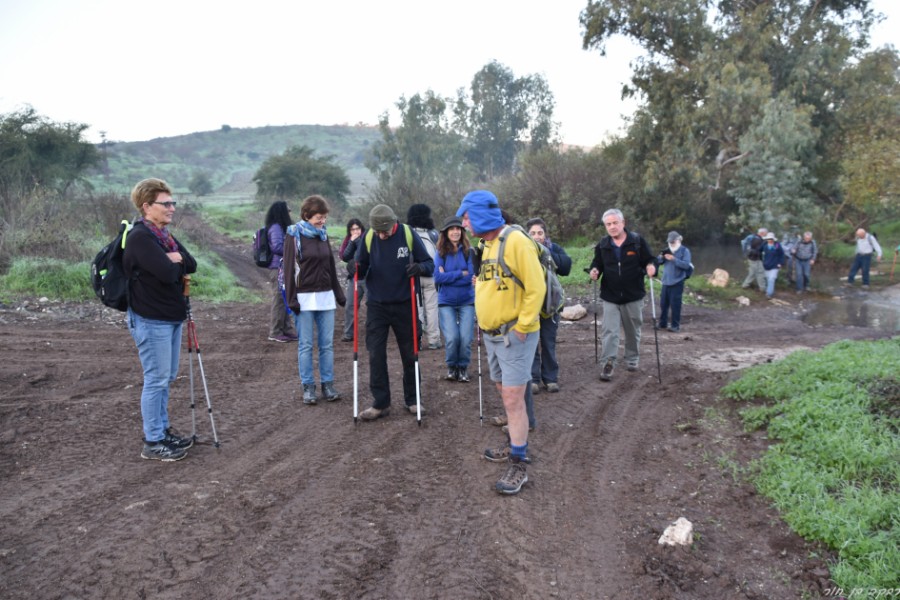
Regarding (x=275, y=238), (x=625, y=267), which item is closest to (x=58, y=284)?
(x=275, y=238)

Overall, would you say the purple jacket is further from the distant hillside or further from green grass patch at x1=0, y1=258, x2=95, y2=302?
the distant hillside

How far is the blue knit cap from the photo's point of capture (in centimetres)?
470

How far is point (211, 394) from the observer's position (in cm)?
724

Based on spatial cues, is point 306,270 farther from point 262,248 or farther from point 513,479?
point 513,479

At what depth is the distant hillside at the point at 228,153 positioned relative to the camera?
85.2 metres

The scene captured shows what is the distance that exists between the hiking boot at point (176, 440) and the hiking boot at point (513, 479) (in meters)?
2.76

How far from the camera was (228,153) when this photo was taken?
11944cm

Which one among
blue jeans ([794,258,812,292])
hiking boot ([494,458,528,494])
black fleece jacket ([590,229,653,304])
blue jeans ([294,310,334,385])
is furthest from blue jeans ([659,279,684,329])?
blue jeans ([794,258,812,292])

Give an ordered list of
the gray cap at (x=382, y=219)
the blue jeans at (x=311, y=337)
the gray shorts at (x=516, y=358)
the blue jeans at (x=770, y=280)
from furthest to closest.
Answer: the blue jeans at (x=770, y=280)
the blue jeans at (x=311, y=337)
the gray cap at (x=382, y=219)
the gray shorts at (x=516, y=358)

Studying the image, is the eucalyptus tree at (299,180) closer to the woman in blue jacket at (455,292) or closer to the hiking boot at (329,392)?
the woman in blue jacket at (455,292)

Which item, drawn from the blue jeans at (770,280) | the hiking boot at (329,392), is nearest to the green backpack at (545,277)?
the hiking boot at (329,392)

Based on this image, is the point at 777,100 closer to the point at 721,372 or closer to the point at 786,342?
the point at 786,342

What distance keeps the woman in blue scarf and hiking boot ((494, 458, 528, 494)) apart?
8.54ft

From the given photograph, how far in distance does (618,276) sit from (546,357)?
4.80ft
